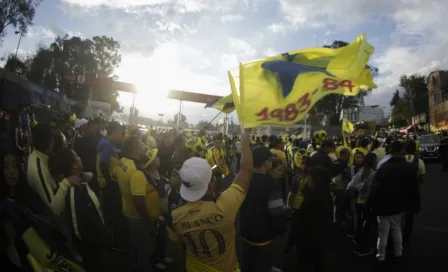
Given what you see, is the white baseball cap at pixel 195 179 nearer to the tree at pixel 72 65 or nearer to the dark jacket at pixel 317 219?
the dark jacket at pixel 317 219

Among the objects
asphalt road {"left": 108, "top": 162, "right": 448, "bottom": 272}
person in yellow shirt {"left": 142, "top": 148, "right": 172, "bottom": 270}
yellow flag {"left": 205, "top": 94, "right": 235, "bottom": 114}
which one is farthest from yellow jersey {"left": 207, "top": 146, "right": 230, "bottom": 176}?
yellow flag {"left": 205, "top": 94, "right": 235, "bottom": 114}

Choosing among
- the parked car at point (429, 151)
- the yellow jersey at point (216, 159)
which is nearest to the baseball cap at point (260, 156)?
the yellow jersey at point (216, 159)

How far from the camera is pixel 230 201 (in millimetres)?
2277

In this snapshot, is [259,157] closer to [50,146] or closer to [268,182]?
[268,182]

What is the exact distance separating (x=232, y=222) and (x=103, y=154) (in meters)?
3.40

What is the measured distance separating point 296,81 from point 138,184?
7.25 ft

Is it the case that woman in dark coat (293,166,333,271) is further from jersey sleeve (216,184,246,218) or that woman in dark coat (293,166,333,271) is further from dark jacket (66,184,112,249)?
dark jacket (66,184,112,249)

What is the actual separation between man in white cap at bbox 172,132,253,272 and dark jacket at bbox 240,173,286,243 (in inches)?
33.4

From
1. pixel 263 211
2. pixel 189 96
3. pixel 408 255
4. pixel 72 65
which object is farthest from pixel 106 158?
pixel 72 65

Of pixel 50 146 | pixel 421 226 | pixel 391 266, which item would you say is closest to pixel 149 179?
pixel 50 146

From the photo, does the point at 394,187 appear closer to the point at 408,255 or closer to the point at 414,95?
the point at 408,255

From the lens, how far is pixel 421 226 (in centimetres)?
688

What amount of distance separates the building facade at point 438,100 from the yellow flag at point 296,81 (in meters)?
49.4

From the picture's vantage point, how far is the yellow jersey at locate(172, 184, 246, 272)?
2.23 m
